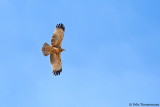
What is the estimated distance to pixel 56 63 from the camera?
43656 millimetres

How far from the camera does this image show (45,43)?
139 ft

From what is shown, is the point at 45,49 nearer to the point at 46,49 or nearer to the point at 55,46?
the point at 46,49

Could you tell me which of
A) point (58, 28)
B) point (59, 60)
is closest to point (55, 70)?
point (59, 60)

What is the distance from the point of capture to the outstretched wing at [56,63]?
43.2 metres

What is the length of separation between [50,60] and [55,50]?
4.25 ft

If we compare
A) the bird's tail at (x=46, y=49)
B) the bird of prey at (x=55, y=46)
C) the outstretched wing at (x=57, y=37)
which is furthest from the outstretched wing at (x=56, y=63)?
the outstretched wing at (x=57, y=37)

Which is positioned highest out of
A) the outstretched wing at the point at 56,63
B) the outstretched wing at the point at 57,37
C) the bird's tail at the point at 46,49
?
the outstretched wing at the point at 57,37

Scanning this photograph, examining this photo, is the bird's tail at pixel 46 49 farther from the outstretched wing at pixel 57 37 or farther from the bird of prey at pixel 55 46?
the outstretched wing at pixel 57 37

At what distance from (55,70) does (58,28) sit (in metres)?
3.85

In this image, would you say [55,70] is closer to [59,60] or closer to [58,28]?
[59,60]

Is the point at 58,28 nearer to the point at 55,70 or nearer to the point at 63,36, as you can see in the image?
the point at 63,36

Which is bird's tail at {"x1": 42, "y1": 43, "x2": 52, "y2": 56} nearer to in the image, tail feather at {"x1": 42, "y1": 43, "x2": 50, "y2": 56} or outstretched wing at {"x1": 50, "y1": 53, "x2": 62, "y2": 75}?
tail feather at {"x1": 42, "y1": 43, "x2": 50, "y2": 56}

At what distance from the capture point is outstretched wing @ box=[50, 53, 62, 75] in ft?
142

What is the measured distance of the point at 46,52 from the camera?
1670 inches
